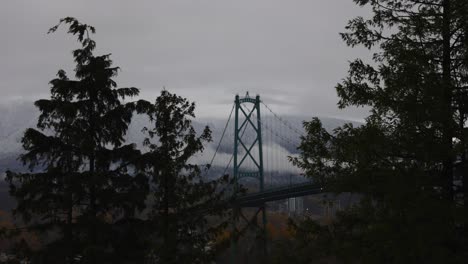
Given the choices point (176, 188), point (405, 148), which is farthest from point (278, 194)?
point (405, 148)

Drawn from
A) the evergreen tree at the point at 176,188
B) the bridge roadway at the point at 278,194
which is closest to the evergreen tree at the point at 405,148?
the evergreen tree at the point at 176,188

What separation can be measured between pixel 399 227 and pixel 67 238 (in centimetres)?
749

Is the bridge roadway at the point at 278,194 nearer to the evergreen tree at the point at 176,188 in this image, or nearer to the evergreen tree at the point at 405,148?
the evergreen tree at the point at 176,188

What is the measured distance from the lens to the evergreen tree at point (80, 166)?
12289mm

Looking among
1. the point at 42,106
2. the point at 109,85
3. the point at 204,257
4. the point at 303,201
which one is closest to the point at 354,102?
the point at 204,257

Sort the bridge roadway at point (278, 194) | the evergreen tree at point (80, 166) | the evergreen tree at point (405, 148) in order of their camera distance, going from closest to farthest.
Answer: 1. the evergreen tree at point (405, 148)
2. the evergreen tree at point (80, 166)
3. the bridge roadway at point (278, 194)

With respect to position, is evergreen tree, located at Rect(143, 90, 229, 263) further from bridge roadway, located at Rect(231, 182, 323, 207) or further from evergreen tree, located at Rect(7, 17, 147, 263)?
bridge roadway, located at Rect(231, 182, 323, 207)

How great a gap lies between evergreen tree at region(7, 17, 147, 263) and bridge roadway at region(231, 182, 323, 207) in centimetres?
3219

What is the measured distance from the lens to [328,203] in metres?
10.8

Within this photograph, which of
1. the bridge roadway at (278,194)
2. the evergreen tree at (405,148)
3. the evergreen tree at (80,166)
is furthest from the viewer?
Result: the bridge roadway at (278,194)

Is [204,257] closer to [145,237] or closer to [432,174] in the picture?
[145,237]

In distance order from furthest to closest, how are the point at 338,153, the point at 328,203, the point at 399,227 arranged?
the point at 328,203 → the point at 338,153 → the point at 399,227

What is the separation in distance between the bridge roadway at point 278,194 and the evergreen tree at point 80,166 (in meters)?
32.2

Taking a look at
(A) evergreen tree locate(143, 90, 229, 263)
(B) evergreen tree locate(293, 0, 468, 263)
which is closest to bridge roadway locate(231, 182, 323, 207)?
(A) evergreen tree locate(143, 90, 229, 263)
